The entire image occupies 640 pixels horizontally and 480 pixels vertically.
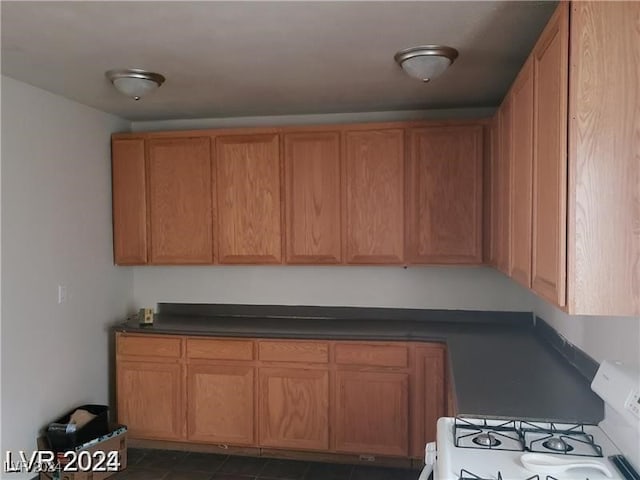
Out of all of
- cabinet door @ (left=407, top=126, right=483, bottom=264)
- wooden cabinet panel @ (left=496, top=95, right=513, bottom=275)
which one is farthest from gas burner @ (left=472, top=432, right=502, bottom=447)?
cabinet door @ (left=407, top=126, right=483, bottom=264)

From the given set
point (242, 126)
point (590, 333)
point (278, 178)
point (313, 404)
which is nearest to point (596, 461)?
point (590, 333)

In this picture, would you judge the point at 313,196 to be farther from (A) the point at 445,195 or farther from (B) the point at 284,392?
(B) the point at 284,392

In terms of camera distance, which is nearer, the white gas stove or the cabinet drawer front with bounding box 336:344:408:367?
the white gas stove

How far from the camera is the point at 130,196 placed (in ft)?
11.8

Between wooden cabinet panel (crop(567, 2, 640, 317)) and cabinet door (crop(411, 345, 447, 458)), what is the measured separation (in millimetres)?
1738

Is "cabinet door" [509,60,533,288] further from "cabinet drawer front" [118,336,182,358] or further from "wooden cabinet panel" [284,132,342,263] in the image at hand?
"cabinet drawer front" [118,336,182,358]

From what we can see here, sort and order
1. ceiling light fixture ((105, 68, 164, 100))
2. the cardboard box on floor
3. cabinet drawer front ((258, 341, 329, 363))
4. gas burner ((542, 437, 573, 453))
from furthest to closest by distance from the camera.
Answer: cabinet drawer front ((258, 341, 329, 363))
the cardboard box on floor
ceiling light fixture ((105, 68, 164, 100))
gas burner ((542, 437, 573, 453))

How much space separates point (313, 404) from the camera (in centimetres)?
322

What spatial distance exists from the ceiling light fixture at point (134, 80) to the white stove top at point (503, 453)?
7.10 feet

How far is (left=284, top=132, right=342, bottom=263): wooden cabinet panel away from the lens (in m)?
3.39

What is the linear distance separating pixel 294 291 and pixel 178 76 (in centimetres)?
172

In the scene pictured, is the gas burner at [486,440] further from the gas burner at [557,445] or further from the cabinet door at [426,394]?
the cabinet door at [426,394]

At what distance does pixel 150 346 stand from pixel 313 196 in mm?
1480

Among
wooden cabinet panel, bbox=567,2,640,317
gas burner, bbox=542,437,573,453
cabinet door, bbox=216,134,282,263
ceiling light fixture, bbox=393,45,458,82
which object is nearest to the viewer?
wooden cabinet panel, bbox=567,2,640,317
